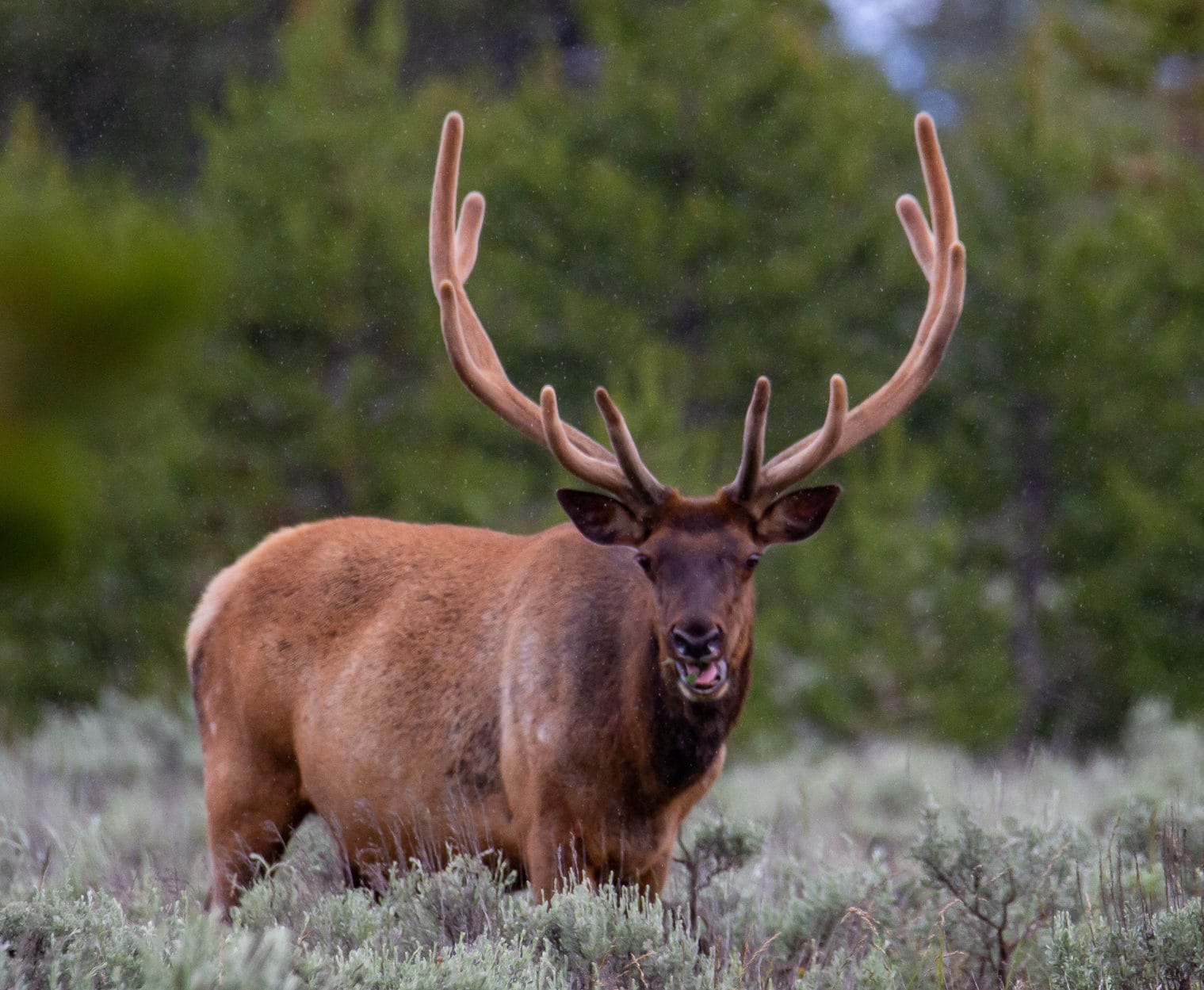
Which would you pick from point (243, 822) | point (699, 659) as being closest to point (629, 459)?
point (699, 659)

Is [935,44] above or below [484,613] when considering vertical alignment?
above

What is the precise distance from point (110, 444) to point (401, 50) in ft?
20.8

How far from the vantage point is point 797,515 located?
4840 mm

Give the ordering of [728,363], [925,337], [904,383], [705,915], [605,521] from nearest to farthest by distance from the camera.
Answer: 1. [605,521]
2. [705,915]
3. [904,383]
4. [925,337]
5. [728,363]

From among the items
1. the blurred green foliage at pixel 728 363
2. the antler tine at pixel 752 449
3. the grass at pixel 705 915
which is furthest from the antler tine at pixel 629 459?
the blurred green foliage at pixel 728 363

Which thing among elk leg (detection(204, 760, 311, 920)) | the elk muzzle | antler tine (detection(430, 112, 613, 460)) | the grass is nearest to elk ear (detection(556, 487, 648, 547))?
antler tine (detection(430, 112, 613, 460))

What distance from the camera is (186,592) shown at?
1299 cm

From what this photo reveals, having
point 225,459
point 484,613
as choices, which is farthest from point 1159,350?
point 484,613

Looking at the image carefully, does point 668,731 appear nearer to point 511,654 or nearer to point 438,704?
point 511,654

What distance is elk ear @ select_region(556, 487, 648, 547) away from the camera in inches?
187

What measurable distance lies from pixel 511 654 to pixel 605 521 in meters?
0.51

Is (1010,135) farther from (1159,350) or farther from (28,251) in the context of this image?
(28,251)

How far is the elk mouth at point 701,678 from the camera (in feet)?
14.3

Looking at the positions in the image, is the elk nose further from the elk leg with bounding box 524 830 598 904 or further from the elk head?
the elk leg with bounding box 524 830 598 904
